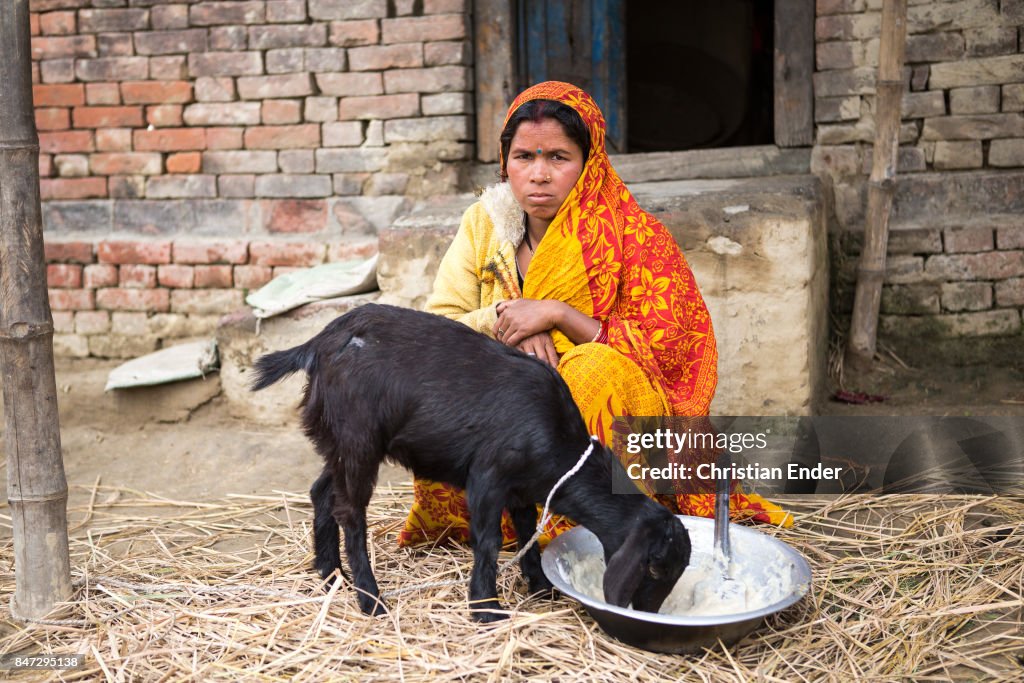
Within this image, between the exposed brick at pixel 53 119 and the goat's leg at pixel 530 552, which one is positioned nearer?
the goat's leg at pixel 530 552

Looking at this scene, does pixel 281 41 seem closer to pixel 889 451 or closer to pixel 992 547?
pixel 889 451

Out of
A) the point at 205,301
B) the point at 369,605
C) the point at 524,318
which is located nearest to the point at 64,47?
the point at 205,301

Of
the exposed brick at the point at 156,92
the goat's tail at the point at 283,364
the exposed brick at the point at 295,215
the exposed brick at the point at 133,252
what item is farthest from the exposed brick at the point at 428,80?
the goat's tail at the point at 283,364

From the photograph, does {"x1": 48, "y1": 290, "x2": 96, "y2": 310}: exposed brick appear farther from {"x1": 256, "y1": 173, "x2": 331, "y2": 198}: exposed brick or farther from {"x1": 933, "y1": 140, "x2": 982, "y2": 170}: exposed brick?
{"x1": 933, "y1": 140, "x2": 982, "y2": 170}: exposed brick

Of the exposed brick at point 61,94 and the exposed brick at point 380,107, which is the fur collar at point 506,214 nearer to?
the exposed brick at point 380,107

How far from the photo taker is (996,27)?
5000 millimetres

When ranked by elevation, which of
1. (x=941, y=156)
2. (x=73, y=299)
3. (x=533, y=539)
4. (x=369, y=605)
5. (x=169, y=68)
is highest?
(x=169, y=68)

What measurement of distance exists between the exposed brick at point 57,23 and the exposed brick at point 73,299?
5.35 ft

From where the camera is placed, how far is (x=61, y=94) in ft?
20.4

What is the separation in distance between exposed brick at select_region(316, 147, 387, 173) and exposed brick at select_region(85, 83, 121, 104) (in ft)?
4.61

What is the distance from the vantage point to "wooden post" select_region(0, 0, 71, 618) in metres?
2.96

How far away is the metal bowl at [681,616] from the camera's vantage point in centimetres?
251

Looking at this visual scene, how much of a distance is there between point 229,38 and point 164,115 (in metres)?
0.66

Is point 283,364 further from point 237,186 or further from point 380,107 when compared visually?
point 237,186
